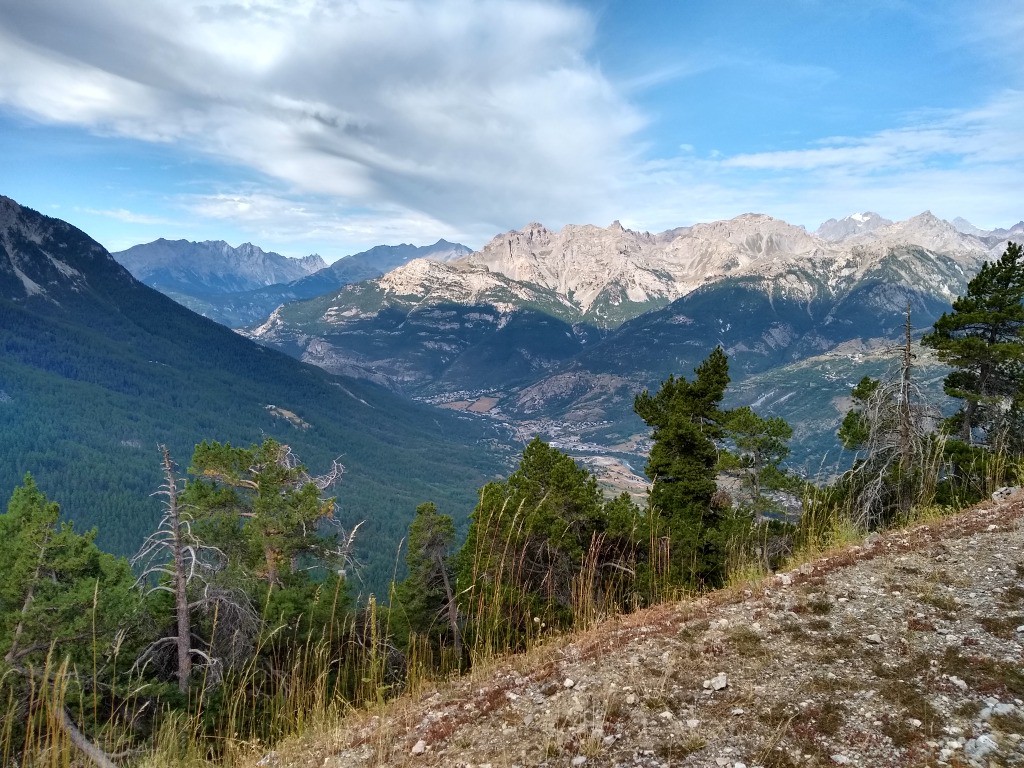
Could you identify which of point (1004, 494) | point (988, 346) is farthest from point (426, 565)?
point (988, 346)

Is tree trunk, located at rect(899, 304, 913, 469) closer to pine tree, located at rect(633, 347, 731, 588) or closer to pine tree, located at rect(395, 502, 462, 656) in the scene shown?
pine tree, located at rect(633, 347, 731, 588)

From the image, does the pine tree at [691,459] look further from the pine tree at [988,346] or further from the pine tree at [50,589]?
the pine tree at [50,589]

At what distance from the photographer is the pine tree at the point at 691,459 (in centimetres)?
2262

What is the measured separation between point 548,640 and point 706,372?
75.5ft

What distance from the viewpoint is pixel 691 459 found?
84.6 ft

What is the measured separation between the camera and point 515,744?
4953 mm

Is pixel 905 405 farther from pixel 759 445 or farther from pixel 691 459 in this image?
pixel 759 445

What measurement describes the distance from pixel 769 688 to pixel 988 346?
93.9ft

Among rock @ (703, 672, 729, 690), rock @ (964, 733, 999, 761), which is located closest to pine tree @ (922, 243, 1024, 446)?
rock @ (703, 672, 729, 690)

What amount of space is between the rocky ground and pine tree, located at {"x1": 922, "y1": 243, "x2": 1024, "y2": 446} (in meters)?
22.7

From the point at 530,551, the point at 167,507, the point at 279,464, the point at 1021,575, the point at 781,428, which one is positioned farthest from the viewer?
the point at 279,464

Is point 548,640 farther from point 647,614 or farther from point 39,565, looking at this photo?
point 39,565

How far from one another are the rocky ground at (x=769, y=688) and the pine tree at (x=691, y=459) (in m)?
14.5

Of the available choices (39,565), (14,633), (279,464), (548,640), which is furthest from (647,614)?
(279,464)
